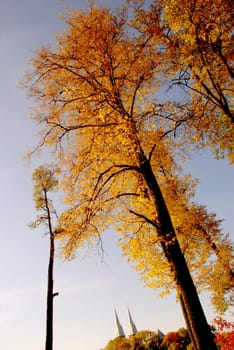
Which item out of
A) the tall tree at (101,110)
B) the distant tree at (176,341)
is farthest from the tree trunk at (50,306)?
the distant tree at (176,341)

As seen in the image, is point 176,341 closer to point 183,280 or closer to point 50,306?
point 50,306

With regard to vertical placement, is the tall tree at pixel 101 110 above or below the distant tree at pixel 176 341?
above

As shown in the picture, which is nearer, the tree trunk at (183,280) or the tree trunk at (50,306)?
the tree trunk at (183,280)

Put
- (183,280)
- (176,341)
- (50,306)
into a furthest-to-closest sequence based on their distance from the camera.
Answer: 1. (176,341)
2. (50,306)
3. (183,280)

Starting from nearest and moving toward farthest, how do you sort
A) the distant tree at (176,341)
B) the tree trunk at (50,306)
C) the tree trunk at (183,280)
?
the tree trunk at (183,280) → the tree trunk at (50,306) → the distant tree at (176,341)

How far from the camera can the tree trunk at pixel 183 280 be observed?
225 inches

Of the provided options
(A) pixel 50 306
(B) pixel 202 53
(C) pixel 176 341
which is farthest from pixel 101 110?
(C) pixel 176 341

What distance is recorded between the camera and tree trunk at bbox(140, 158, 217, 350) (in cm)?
573

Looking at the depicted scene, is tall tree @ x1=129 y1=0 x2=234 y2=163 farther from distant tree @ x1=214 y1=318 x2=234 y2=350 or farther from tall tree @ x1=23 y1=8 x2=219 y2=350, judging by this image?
distant tree @ x1=214 y1=318 x2=234 y2=350

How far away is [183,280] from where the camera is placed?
Result: 619 cm

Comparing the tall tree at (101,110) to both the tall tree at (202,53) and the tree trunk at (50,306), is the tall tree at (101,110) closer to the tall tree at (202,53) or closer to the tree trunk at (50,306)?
Answer: the tall tree at (202,53)

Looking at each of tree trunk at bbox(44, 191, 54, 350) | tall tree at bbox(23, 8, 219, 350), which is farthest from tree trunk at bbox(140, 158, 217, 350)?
tree trunk at bbox(44, 191, 54, 350)

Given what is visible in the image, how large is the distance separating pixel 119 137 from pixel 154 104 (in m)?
1.40

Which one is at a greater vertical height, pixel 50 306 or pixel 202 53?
pixel 202 53
